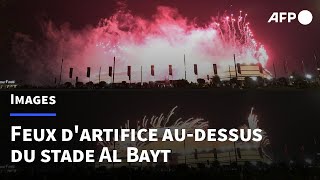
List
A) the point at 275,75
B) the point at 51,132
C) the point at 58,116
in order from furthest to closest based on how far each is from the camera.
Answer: the point at 275,75 < the point at 58,116 < the point at 51,132

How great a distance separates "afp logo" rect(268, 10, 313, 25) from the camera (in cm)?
2248

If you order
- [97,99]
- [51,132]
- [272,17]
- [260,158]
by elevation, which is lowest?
[260,158]

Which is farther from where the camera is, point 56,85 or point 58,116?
point 56,85

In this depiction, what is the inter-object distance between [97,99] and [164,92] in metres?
3.70

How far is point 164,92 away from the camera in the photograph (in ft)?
74.9

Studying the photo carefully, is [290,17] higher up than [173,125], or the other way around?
[290,17]

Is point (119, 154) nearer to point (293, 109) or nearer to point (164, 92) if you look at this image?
point (164, 92)

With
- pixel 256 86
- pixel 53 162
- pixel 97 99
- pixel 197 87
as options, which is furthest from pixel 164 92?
pixel 53 162

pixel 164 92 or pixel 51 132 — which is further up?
→ pixel 164 92

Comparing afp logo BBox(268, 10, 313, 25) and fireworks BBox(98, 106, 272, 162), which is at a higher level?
afp logo BBox(268, 10, 313, 25)

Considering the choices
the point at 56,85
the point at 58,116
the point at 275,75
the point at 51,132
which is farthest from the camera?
the point at 275,75

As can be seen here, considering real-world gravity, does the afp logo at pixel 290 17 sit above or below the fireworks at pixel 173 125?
above

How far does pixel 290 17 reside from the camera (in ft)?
74.4

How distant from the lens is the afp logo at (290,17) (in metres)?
22.5
